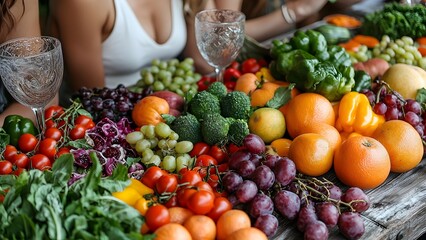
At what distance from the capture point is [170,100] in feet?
5.43

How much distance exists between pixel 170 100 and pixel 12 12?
0.68m

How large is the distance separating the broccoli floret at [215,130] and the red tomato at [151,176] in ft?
0.75

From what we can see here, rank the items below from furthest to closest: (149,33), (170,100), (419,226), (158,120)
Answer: (149,33), (170,100), (158,120), (419,226)

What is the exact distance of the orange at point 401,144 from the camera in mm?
1439

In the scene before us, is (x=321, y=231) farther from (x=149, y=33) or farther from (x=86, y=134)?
(x=149, y=33)

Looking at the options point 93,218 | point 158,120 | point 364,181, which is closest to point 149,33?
point 158,120

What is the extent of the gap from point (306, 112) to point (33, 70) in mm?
791

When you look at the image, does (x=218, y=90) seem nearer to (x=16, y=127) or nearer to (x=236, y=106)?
(x=236, y=106)

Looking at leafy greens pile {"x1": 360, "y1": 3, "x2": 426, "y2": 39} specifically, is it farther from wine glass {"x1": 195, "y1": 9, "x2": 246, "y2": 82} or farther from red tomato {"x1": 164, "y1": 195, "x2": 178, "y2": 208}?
red tomato {"x1": 164, "y1": 195, "x2": 178, "y2": 208}

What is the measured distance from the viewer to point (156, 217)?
3.51ft

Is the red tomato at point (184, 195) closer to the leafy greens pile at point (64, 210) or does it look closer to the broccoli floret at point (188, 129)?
the leafy greens pile at point (64, 210)

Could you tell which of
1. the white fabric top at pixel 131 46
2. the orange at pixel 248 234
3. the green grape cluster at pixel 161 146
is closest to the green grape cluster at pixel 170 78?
the white fabric top at pixel 131 46

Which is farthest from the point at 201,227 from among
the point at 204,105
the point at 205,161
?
the point at 204,105

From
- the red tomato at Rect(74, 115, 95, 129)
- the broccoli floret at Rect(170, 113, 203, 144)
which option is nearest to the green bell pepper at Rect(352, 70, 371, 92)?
the broccoli floret at Rect(170, 113, 203, 144)
